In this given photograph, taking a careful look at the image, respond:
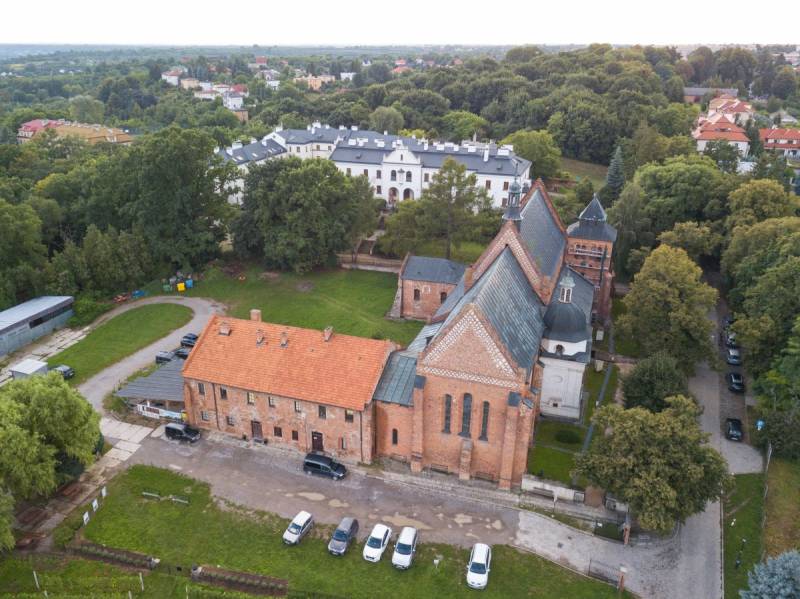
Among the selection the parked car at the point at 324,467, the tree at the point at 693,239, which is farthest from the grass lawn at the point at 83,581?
the tree at the point at 693,239

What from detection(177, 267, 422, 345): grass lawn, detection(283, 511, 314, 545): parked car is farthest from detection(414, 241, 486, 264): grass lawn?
detection(283, 511, 314, 545): parked car

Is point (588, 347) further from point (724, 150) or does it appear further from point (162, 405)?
point (724, 150)

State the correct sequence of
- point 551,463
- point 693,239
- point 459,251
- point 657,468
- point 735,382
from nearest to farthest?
point 657,468
point 551,463
point 735,382
point 693,239
point 459,251

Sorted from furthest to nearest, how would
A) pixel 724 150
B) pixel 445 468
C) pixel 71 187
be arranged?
1. pixel 724 150
2. pixel 71 187
3. pixel 445 468

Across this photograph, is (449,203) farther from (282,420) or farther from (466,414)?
(282,420)

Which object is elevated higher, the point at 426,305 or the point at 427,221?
the point at 427,221

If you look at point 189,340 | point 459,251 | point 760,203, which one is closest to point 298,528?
point 189,340

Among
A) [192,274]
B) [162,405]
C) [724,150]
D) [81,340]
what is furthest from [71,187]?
[724,150]
